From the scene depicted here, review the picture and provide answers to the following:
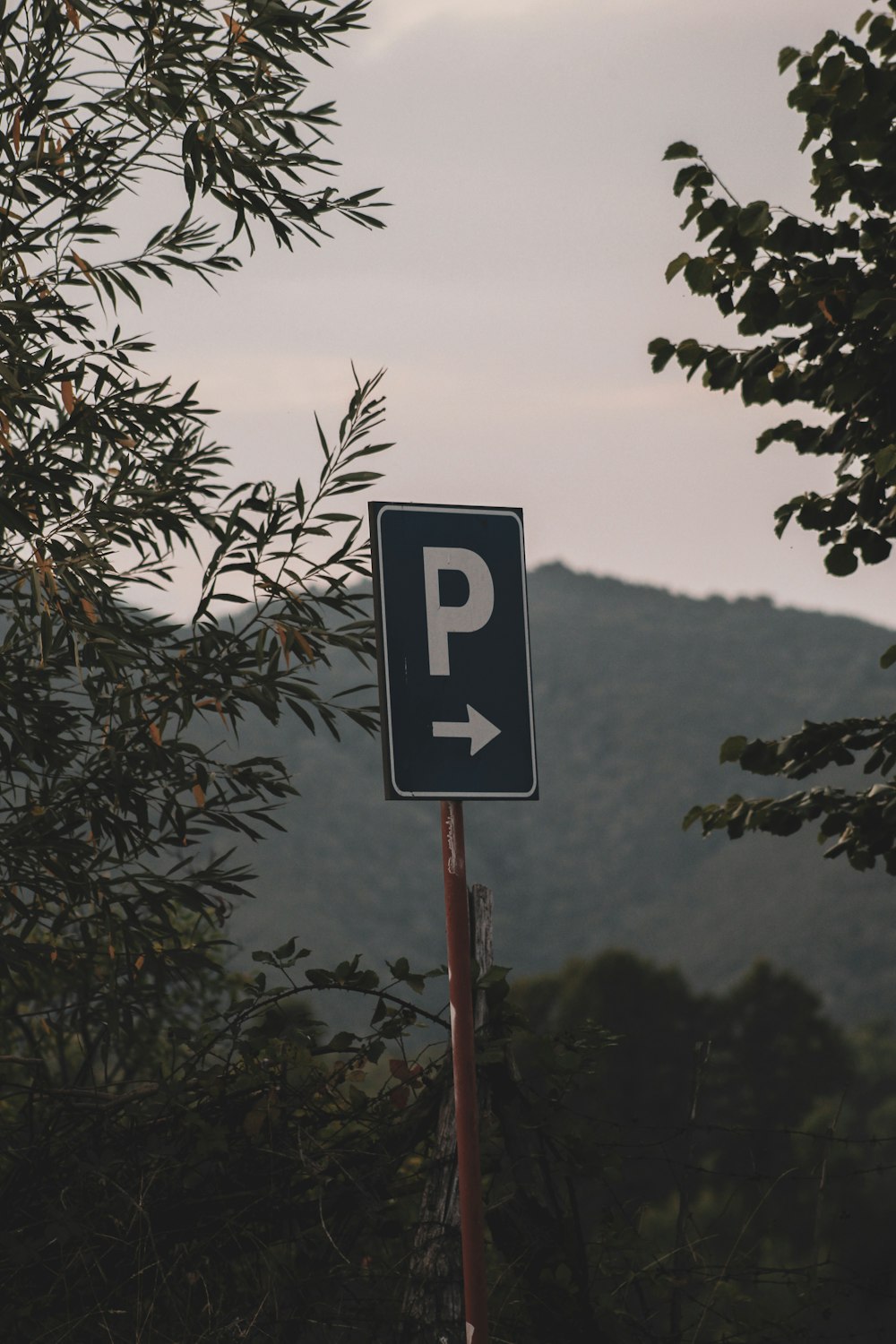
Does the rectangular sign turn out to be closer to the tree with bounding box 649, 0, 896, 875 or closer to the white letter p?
the white letter p

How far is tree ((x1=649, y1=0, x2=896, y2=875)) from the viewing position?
20.6 ft

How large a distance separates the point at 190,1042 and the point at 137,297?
11.7 feet

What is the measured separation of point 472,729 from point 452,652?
21 cm

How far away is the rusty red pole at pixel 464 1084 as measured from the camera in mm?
3680

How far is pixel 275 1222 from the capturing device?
15.9 ft

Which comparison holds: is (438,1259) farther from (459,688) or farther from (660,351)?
(660,351)

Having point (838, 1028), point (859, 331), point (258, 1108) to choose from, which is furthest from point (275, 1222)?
point (838, 1028)

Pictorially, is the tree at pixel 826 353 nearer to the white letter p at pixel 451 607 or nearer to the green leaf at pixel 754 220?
the green leaf at pixel 754 220

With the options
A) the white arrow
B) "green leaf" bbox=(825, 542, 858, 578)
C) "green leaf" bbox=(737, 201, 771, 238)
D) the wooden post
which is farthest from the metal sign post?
"green leaf" bbox=(825, 542, 858, 578)

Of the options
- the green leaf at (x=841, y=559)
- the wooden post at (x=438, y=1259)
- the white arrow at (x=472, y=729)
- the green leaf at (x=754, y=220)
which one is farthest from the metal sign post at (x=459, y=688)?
the green leaf at (x=841, y=559)

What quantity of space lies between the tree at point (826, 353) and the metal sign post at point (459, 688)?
2639mm

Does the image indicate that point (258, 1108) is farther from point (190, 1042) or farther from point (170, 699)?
point (170, 699)

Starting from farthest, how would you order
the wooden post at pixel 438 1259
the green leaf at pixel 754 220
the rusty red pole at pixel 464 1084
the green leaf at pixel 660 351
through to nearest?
the green leaf at pixel 660 351, the green leaf at pixel 754 220, the wooden post at pixel 438 1259, the rusty red pole at pixel 464 1084

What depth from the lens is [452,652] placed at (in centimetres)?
397
